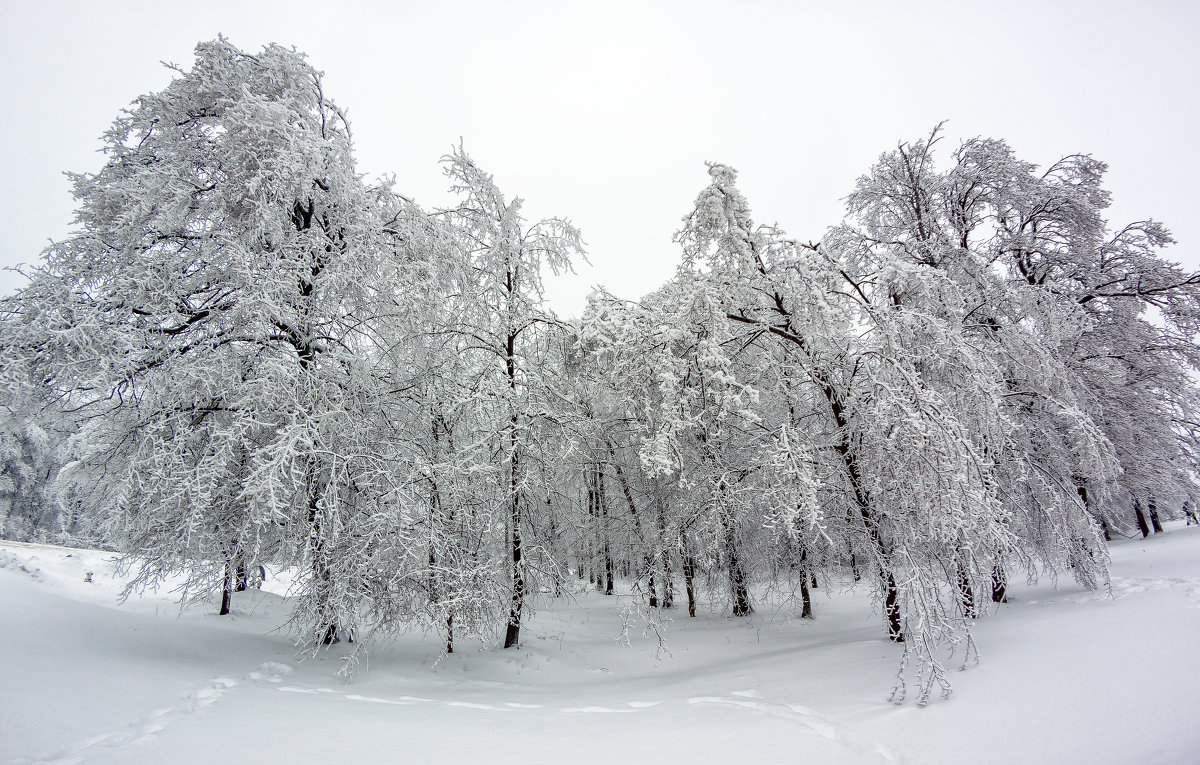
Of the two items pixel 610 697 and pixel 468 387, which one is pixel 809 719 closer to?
pixel 610 697

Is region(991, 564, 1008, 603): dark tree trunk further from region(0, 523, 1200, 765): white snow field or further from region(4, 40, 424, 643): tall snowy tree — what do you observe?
region(4, 40, 424, 643): tall snowy tree

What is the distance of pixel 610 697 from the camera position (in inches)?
237

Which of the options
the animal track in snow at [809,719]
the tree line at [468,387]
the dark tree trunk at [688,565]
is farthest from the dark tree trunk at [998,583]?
the dark tree trunk at [688,565]

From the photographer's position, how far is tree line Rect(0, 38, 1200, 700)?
18.4 feet

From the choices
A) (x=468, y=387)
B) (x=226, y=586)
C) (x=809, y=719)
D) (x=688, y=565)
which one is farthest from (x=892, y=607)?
(x=226, y=586)

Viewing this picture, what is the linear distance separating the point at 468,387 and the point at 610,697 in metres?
4.58

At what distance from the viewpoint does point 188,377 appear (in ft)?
19.2

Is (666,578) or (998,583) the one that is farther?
(666,578)

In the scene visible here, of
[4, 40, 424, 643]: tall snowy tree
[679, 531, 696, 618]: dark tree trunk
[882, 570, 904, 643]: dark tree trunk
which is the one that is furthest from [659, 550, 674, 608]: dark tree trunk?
[4, 40, 424, 643]: tall snowy tree

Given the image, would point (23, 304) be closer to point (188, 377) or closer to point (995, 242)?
point (188, 377)

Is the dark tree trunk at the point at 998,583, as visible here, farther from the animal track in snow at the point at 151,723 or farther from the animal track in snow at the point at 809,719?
the animal track in snow at the point at 151,723

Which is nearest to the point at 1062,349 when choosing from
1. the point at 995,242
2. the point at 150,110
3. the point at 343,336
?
the point at 995,242

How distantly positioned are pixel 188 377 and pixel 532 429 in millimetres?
4397

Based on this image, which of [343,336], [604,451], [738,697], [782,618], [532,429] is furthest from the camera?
[782,618]
